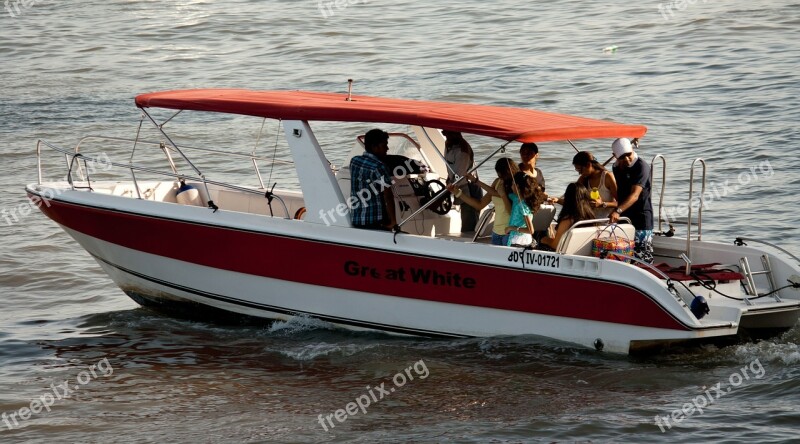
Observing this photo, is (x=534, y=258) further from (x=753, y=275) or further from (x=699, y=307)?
(x=753, y=275)

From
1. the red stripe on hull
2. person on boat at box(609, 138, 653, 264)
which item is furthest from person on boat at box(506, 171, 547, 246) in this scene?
person on boat at box(609, 138, 653, 264)

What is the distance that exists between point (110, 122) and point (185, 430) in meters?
11.6

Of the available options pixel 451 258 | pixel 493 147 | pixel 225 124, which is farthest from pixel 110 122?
pixel 451 258

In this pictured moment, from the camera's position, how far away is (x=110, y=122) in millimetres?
18531

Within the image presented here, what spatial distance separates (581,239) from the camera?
28.7 ft

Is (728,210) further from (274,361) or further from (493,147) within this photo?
(274,361)

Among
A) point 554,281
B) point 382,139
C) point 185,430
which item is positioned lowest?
point 185,430

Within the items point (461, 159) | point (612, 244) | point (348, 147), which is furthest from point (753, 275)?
point (348, 147)

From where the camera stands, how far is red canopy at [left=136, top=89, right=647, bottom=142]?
859 cm

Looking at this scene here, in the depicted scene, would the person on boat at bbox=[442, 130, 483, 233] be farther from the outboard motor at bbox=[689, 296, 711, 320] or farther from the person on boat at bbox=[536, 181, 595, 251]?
the outboard motor at bbox=[689, 296, 711, 320]

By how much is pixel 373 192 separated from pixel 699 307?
2770mm

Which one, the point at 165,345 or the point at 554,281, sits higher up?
the point at 554,281

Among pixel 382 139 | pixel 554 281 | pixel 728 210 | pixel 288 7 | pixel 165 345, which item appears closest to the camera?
pixel 554 281

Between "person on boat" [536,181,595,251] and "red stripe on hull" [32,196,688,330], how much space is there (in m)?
0.60
